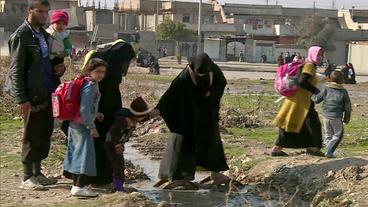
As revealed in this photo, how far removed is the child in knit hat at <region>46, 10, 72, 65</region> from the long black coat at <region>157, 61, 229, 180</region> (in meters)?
1.15

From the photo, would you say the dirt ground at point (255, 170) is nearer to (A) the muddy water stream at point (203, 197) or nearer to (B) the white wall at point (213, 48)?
(A) the muddy water stream at point (203, 197)

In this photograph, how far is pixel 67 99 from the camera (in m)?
6.47

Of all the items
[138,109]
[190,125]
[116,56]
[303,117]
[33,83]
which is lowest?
[303,117]

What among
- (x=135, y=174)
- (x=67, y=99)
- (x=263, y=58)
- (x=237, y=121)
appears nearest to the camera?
(x=67, y=99)

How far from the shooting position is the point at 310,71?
834 cm

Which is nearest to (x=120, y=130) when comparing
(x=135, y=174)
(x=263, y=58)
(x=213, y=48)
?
(x=135, y=174)

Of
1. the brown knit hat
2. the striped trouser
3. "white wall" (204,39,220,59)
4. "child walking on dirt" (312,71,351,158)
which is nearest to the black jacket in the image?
the brown knit hat

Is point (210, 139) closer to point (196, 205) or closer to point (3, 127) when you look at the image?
point (196, 205)

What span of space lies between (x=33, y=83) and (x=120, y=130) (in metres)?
0.97

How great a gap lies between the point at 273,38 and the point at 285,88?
66032mm

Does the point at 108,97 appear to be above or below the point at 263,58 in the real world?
above

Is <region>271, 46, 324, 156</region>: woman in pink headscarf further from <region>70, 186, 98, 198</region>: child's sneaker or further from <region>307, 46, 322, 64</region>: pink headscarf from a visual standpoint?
<region>70, 186, 98, 198</region>: child's sneaker

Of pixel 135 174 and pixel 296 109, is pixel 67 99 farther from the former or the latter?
pixel 296 109

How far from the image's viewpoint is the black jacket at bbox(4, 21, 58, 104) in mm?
6699
